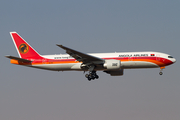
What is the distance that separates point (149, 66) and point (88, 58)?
9003 millimetres

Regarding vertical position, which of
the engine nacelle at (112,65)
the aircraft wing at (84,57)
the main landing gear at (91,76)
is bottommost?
the main landing gear at (91,76)

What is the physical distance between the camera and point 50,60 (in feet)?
158

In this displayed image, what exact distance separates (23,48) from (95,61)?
1306cm

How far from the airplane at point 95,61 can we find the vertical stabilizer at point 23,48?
57 centimetres

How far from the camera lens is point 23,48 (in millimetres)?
51375

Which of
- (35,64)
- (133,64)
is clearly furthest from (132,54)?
(35,64)

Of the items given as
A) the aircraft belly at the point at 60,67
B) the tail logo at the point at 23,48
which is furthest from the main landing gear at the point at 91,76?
the tail logo at the point at 23,48

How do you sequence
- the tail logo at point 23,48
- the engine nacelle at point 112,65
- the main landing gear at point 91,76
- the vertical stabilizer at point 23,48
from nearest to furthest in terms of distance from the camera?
1. the engine nacelle at point 112,65
2. the main landing gear at point 91,76
3. the vertical stabilizer at point 23,48
4. the tail logo at point 23,48

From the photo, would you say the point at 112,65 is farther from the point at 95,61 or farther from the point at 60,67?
the point at 60,67

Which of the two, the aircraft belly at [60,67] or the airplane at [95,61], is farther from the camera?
the aircraft belly at [60,67]

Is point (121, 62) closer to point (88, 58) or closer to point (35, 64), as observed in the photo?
point (88, 58)

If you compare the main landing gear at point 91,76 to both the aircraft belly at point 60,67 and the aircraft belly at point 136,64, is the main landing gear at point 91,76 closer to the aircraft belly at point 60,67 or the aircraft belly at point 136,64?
the aircraft belly at point 60,67

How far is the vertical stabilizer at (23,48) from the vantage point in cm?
5022

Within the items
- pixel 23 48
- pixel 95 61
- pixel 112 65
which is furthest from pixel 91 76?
pixel 23 48
